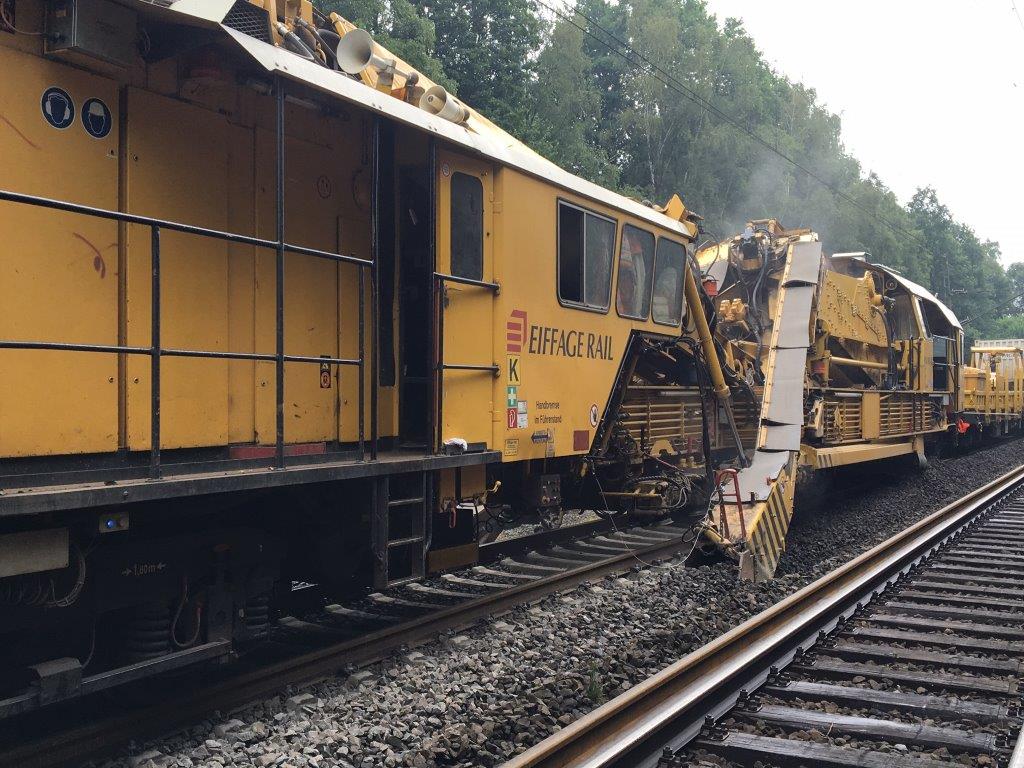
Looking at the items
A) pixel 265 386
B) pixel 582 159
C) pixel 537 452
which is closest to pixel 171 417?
pixel 265 386

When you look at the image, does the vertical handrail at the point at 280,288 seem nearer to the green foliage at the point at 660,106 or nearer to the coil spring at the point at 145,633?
the coil spring at the point at 145,633

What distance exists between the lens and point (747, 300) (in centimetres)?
1259

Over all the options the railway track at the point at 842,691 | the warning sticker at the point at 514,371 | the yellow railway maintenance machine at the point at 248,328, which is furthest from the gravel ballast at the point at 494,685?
the warning sticker at the point at 514,371

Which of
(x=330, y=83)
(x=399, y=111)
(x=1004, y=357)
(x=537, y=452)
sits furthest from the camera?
(x=1004, y=357)

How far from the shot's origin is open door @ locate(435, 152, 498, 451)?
226 inches

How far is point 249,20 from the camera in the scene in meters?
4.48

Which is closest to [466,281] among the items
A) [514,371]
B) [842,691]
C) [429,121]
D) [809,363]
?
[514,371]

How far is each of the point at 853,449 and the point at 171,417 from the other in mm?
9751

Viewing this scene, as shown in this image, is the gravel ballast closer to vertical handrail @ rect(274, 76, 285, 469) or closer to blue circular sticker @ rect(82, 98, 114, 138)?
vertical handrail @ rect(274, 76, 285, 469)

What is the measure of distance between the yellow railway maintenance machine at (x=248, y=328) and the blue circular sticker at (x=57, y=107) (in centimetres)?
1

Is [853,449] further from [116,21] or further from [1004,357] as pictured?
[1004,357]

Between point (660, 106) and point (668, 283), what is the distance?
31.9m

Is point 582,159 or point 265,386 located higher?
point 582,159

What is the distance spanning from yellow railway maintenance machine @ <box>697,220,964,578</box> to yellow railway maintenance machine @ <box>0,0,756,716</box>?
2.12m
